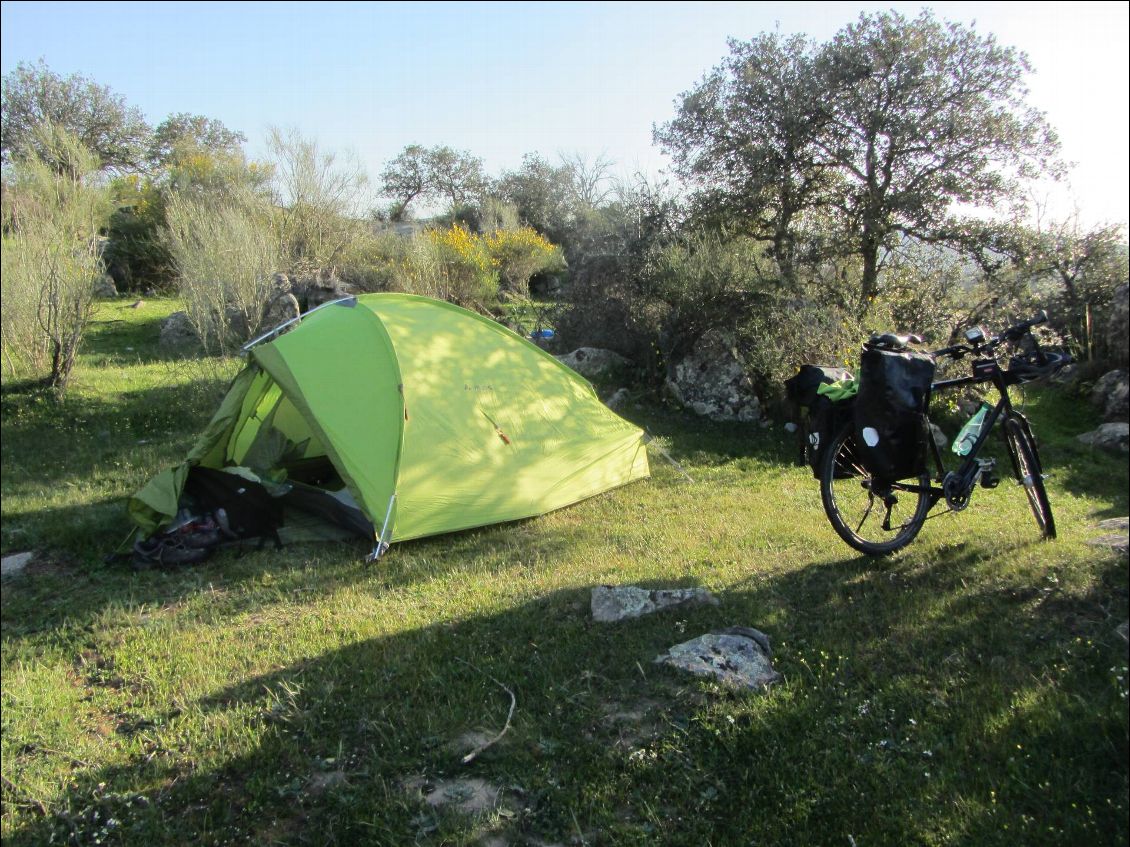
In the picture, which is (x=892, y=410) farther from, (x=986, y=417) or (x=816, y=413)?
(x=986, y=417)

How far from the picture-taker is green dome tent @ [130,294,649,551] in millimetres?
5809

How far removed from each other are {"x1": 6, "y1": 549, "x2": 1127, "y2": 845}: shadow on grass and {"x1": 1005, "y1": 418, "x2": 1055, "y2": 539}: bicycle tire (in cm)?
62

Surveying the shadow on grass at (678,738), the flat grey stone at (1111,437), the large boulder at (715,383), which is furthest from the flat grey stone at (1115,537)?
the flat grey stone at (1111,437)

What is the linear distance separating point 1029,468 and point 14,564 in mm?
7139

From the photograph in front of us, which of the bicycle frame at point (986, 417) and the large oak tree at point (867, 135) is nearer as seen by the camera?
the bicycle frame at point (986, 417)

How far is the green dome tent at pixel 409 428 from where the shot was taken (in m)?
5.81

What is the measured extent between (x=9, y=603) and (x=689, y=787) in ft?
15.9

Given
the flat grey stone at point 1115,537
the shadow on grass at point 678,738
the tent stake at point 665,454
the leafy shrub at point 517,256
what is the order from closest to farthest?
1. the shadow on grass at point 678,738
2. the flat grey stone at point 1115,537
3. the tent stake at point 665,454
4. the leafy shrub at point 517,256

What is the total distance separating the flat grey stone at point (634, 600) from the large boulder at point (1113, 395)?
908cm

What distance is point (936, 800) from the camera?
2.46 meters

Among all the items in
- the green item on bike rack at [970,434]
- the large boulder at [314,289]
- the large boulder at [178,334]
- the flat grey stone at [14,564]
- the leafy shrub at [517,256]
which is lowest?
the flat grey stone at [14,564]

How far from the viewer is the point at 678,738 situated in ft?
9.53

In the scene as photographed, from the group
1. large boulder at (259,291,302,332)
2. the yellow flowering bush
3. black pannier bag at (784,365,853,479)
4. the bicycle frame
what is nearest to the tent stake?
black pannier bag at (784,365,853,479)

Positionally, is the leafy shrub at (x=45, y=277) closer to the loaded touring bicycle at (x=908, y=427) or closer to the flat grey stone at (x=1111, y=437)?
the loaded touring bicycle at (x=908, y=427)
